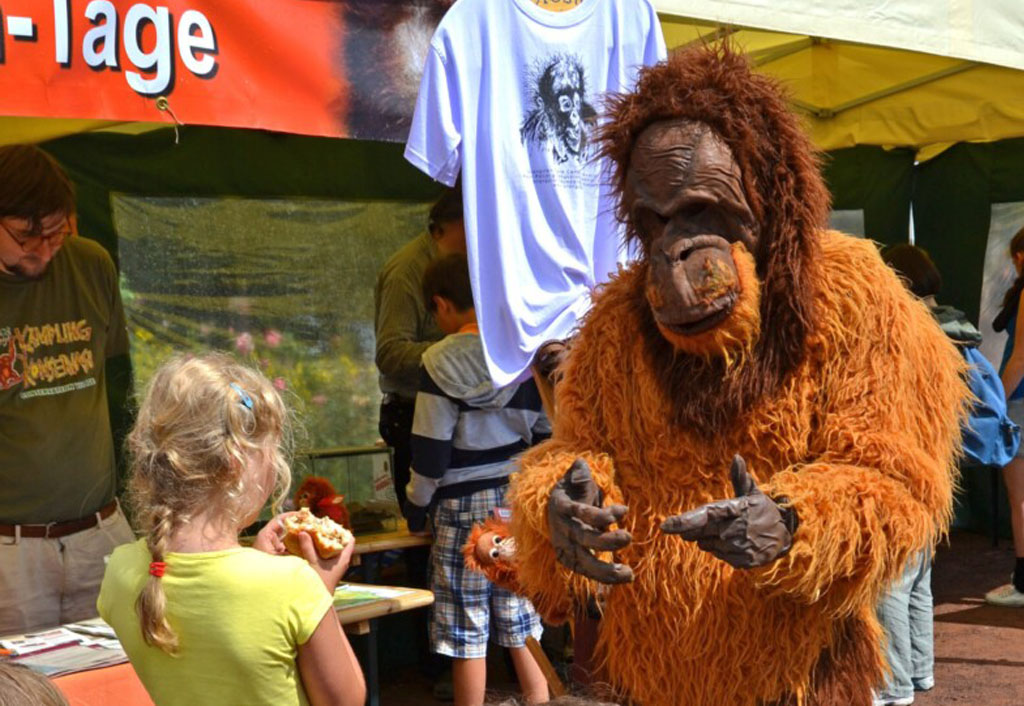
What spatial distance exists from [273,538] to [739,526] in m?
1.00

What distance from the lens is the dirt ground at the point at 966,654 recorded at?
536cm

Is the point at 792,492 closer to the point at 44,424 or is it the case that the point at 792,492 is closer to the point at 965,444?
the point at 44,424

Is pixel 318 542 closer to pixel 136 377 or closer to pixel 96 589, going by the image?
pixel 96 589

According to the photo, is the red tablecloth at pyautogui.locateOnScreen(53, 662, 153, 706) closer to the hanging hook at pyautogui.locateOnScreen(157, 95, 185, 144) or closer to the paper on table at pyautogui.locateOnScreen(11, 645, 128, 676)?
the paper on table at pyautogui.locateOnScreen(11, 645, 128, 676)

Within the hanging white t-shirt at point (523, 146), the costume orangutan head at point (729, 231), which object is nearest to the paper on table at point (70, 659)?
the hanging white t-shirt at point (523, 146)

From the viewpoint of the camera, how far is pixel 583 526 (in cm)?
246

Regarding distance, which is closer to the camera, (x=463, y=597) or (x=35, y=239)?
(x=35, y=239)

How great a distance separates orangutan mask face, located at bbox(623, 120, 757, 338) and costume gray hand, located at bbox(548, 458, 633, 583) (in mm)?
371

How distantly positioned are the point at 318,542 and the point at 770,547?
899 millimetres

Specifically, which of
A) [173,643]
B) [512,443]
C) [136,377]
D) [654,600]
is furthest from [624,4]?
[136,377]

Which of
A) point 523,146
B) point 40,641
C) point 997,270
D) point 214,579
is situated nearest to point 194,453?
point 214,579

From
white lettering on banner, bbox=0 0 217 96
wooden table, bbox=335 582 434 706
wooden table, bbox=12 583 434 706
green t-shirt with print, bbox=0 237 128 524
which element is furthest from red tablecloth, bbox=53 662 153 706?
white lettering on banner, bbox=0 0 217 96

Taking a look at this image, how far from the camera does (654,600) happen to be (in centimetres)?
264

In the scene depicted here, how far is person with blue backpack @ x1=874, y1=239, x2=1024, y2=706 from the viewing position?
5.08 m
